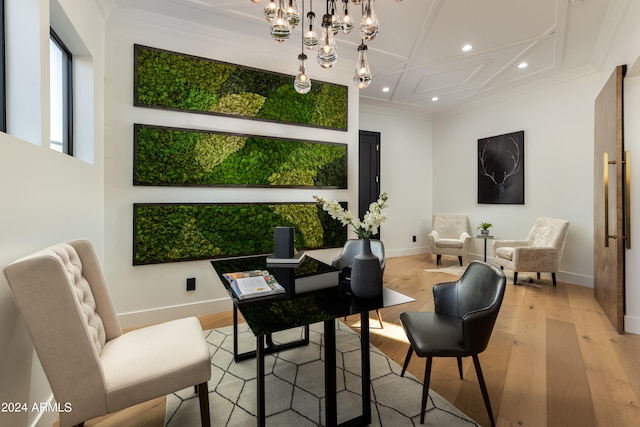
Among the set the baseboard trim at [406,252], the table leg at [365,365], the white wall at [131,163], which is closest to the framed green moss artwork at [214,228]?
the white wall at [131,163]

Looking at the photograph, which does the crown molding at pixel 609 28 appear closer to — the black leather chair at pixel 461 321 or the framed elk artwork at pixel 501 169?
the framed elk artwork at pixel 501 169

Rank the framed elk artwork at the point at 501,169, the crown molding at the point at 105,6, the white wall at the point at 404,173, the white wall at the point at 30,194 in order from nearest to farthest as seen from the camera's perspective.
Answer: the white wall at the point at 30,194 < the crown molding at the point at 105,6 < the framed elk artwork at the point at 501,169 < the white wall at the point at 404,173

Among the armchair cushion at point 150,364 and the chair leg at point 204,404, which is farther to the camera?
the chair leg at point 204,404

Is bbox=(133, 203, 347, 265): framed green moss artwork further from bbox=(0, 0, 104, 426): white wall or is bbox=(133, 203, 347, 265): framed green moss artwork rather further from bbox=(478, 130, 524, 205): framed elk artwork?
bbox=(478, 130, 524, 205): framed elk artwork

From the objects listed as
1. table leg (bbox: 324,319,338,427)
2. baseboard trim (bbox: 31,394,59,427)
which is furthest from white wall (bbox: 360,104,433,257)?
baseboard trim (bbox: 31,394,59,427)

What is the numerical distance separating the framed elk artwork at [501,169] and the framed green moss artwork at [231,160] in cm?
311

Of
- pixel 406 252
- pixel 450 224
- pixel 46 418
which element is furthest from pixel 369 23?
pixel 406 252

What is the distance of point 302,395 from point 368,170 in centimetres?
448

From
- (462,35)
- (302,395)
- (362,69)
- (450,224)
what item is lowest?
(302,395)

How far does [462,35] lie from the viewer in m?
3.16

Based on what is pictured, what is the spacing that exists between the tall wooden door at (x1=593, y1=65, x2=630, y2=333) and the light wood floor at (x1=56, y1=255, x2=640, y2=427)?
0.27 meters

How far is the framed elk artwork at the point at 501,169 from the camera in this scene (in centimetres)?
474

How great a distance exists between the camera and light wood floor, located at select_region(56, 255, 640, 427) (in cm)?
163

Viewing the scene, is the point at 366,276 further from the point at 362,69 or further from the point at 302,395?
the point at 362,69
